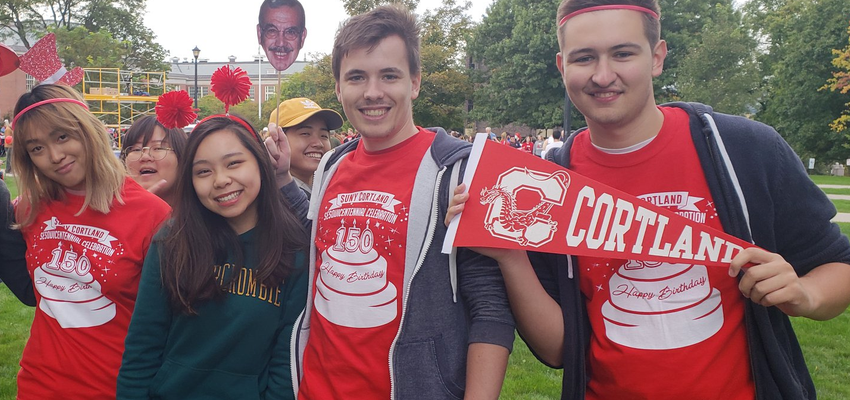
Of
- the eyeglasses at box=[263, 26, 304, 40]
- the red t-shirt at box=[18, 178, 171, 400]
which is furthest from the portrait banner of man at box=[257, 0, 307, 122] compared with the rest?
the red t-shirt at box=[18, 178, 171, 400]

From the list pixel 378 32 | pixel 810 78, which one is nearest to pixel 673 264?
pixel 378 32

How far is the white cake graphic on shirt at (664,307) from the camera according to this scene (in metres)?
1.98

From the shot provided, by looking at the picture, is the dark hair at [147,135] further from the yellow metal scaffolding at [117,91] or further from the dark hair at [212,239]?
the yellow metal scaffolding at [117,91]

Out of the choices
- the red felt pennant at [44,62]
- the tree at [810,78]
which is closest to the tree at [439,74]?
the tree at [810,78]

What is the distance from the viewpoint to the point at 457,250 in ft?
6.99

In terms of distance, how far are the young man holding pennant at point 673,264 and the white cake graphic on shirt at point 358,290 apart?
0.39 m

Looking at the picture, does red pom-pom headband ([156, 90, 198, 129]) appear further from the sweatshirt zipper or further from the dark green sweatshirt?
the sweatshirt zipper

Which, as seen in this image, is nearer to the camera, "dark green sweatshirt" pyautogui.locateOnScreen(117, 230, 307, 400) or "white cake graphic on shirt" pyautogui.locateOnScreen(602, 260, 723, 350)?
"white cake graphic on shirt" pyautogui.locateOnScreen(602, 260, 723, 350)

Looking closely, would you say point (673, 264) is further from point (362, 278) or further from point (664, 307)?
point (362, 278)

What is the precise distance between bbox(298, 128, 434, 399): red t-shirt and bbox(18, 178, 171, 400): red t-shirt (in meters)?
0.87

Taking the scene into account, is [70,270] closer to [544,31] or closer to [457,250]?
[457,250]

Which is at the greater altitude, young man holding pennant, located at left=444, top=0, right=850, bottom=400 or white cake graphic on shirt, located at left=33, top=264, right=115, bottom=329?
young man holding pennant, located at left=444, top=0, right=850, bottom=400

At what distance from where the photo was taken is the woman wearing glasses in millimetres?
3955

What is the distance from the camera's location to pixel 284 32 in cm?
286
